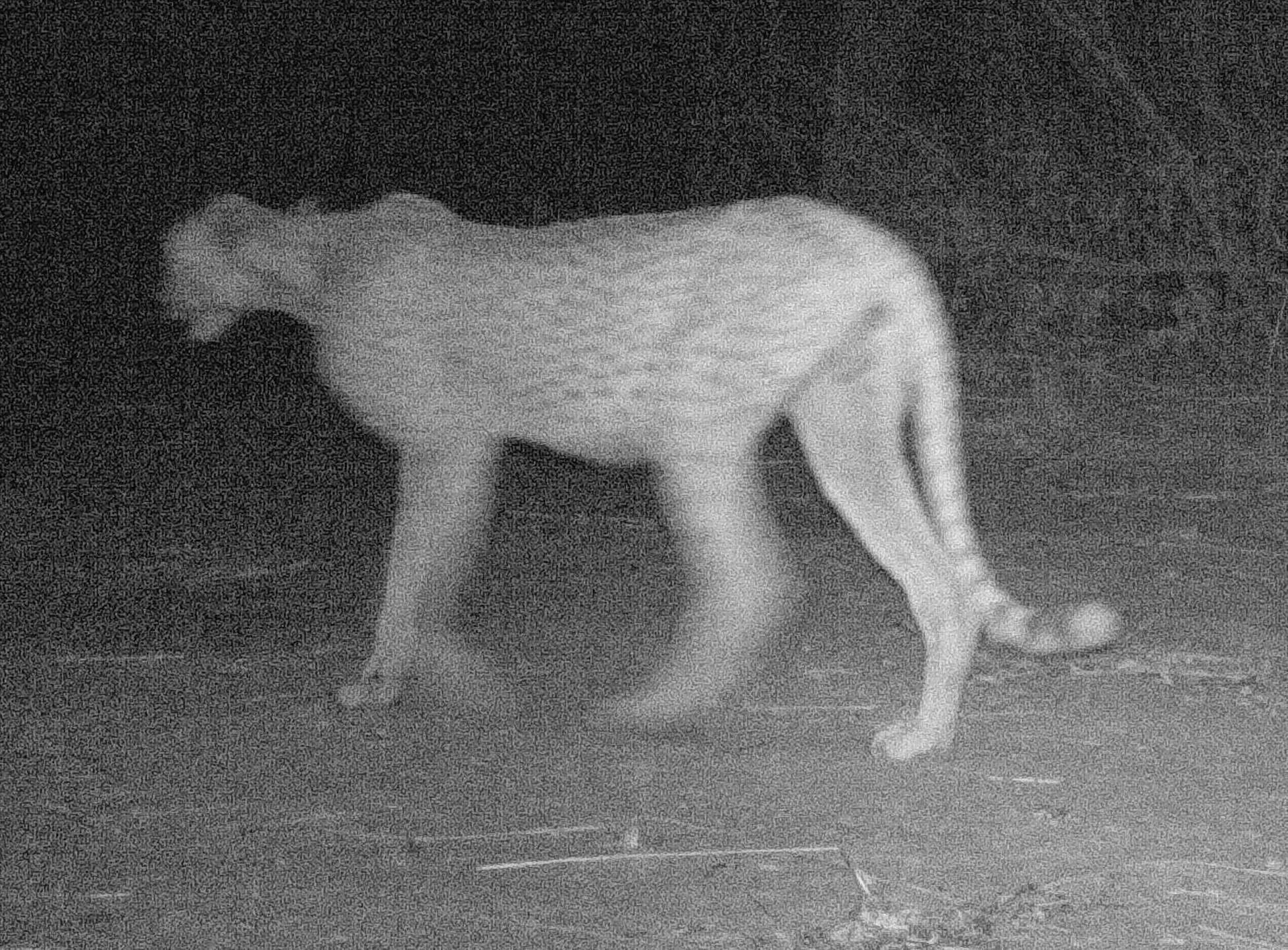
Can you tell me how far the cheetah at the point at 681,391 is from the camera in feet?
15.1

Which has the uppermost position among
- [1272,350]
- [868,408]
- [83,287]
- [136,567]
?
[868,408]

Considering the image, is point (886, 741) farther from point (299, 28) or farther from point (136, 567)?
point (299, 28)

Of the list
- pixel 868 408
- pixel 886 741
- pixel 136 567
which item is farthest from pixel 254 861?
pixel 136 567

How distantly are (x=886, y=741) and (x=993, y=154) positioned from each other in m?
6.05

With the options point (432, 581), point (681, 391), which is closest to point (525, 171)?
point (432, 581)

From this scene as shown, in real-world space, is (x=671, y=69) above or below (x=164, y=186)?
above

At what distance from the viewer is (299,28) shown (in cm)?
1317

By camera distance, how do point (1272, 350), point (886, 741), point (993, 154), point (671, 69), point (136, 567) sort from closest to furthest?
point (886, 741) → point (136, 567) → point (1272, 350) → point (993, 154) → point (671, 69)

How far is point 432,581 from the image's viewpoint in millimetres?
5023

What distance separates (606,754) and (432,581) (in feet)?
2.47

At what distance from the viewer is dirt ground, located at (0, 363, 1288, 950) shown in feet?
12.1

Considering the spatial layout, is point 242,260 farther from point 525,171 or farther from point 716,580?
point 525,171

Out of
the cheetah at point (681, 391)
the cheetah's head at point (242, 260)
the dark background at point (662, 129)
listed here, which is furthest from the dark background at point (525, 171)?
the cheetah at point (681, 391)

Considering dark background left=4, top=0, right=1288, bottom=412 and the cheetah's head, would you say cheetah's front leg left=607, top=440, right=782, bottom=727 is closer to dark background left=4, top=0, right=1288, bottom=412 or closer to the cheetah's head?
the cheetah's head
